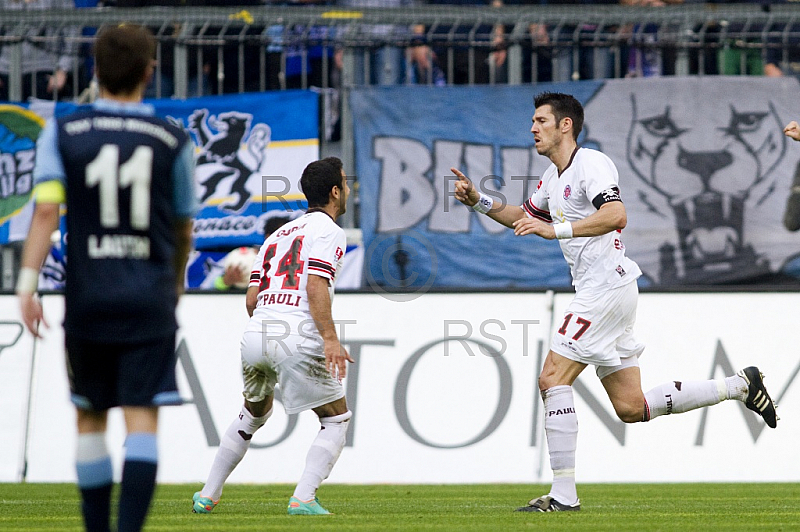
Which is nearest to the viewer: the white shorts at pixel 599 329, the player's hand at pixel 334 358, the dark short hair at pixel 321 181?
the player's hand at pixel 334 358

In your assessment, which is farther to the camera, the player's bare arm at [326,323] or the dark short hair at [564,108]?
the dark short hair at [564,108]

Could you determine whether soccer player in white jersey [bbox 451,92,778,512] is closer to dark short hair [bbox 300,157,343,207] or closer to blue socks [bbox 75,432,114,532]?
dark short hair [bbox 300,157,343,207]

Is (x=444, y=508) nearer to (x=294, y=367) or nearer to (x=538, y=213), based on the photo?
(x=294, y=367)

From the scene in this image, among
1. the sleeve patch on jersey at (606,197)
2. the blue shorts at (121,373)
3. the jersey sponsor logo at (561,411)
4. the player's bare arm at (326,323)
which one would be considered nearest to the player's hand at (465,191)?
the sleeve patch on jersey at (606,197)

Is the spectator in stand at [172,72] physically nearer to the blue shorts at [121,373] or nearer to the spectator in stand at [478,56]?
the spectator in stand at [478,56]

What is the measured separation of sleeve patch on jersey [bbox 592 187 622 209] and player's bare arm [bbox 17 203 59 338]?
3.77m

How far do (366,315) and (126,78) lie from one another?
280 inches

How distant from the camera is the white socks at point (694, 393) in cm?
802

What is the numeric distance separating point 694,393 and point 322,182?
2.87 metres

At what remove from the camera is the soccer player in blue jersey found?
4465 mm

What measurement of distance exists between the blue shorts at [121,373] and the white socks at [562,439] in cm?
333

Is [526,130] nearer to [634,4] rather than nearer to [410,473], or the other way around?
[634,4]

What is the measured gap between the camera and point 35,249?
4.50m

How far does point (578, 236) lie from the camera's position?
717 cm
